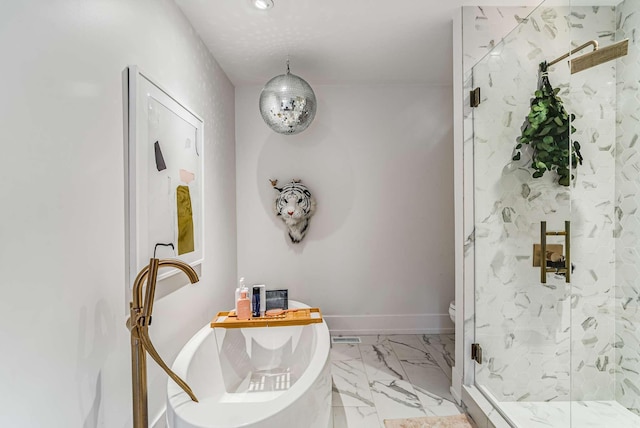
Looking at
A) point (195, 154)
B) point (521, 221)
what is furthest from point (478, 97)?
point (195, 154)

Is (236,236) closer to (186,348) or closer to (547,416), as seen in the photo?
(186,348)

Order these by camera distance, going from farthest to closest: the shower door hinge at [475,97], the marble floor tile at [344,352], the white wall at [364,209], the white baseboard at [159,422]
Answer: the white wall at [364,209] < the marble floor tile at [344,352] < the shower door hinge at [475,97] < the white baseboard at [159,422]

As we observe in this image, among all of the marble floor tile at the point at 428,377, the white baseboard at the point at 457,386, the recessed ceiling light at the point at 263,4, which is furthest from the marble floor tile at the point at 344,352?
the recessed ceiling light at the point at 263,4

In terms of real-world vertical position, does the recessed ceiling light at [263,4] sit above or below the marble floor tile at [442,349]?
above

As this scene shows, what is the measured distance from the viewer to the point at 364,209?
301cm

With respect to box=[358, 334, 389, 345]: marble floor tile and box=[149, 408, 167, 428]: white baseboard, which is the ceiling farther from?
box=[358, 334, 389, 345]: marble floor tile

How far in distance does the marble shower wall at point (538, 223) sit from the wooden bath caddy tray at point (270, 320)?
3.47 feet

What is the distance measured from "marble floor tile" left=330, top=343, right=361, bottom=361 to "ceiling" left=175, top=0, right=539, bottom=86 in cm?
246

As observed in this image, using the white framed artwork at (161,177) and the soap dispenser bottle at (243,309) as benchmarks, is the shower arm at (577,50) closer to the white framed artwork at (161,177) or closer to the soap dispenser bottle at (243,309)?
the white framed artwork at (161,177)

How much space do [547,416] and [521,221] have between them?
1.09 m

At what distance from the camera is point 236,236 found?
2.98 metres

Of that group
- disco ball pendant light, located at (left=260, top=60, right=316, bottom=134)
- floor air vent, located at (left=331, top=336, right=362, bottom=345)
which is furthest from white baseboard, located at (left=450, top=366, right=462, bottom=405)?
disco ball pendant light, located at (left=260, top=60, right=316, bottom=134)

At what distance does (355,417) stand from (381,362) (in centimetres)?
70

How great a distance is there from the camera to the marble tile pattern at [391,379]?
6.01 ft
